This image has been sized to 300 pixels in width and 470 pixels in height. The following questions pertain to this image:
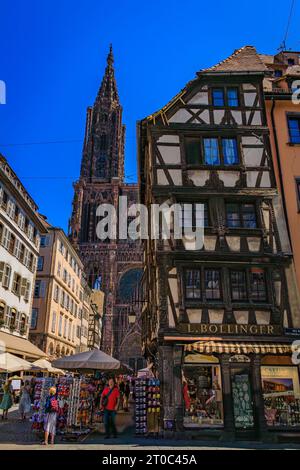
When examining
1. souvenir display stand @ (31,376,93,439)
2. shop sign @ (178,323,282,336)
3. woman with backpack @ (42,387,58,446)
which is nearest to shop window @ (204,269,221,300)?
shop sign @ (178,323,282,336)

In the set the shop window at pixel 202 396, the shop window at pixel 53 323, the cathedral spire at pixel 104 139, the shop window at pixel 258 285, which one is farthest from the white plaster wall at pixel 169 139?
the cathedral spire at pixel 104 139

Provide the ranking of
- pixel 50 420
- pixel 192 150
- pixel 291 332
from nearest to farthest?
1. pixel 50 420
2. pixel 291 332
3. pixel 192 150

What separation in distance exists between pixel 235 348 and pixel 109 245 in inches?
1963

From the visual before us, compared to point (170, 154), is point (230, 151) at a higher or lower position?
higher

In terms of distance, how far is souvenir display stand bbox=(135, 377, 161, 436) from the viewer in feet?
37.8

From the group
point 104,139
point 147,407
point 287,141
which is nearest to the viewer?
point 147,407

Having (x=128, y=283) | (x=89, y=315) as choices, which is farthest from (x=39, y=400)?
(x=128, y=283)

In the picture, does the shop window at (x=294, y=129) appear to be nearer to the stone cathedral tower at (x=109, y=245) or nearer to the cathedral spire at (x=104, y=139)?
the stone cathedral tower at (x=109, y=245)

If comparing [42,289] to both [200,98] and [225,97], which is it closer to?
[200,98]

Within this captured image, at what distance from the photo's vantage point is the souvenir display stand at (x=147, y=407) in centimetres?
1152

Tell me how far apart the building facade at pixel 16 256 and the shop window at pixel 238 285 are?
43.0 ft

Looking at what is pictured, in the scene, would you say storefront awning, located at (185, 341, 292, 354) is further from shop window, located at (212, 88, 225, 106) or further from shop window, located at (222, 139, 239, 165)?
shop window, located at (212, 88, 225, 106)

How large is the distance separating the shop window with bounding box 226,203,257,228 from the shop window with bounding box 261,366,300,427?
4.99 metres

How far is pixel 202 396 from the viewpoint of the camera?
12.3 meters
